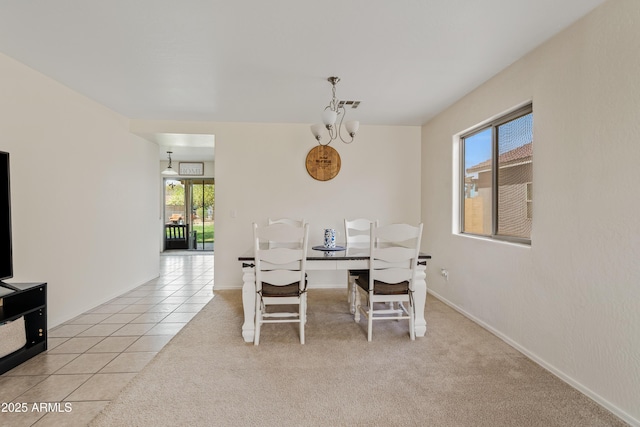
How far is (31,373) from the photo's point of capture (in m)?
1.98

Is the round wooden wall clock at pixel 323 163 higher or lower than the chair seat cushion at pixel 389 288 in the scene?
higher

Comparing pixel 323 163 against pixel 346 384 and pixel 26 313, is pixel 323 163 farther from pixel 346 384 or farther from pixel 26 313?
pixel 26 313

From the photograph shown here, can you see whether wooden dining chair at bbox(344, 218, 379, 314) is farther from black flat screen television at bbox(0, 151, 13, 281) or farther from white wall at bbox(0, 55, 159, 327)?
white wall at bbox(0, 55, 159, 327)

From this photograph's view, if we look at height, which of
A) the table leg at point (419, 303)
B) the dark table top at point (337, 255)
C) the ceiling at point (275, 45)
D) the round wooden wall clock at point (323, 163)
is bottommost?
the table leg at point (419, 303)

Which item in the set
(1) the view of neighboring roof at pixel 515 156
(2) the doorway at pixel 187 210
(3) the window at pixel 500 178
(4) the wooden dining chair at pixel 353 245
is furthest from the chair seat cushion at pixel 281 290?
(2) the doorway at pixel 187 210

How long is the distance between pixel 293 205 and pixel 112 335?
96.7 inches

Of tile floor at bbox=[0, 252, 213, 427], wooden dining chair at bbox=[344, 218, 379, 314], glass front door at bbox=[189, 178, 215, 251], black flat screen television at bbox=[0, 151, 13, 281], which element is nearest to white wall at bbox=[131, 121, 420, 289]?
wooden dining chair at bbox=[344, 218, 379, 314]

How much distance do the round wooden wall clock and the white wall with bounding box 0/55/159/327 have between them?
8.23ft

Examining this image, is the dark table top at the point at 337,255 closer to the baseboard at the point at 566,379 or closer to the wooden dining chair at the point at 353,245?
the wooden dining chair at the point at 353,245

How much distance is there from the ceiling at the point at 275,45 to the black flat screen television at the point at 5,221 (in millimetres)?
920

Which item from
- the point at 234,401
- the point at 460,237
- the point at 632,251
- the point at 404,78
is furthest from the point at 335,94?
the point at 234,401

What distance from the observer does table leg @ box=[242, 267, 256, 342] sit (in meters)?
2.44

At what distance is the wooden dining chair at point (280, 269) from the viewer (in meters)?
2.32

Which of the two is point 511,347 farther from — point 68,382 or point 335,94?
point 68,382
